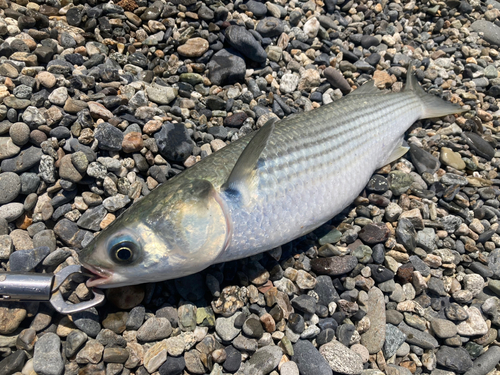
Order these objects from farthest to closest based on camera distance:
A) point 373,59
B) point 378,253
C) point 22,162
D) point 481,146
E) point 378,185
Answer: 1. point 373,59
2. point 481,146
3. point 378,185
4. point 378,253
5. point 22,162

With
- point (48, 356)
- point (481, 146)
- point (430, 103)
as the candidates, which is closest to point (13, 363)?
point (48, 356)

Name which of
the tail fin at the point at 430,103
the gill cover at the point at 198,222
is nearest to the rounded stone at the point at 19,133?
the gill cover at the point at 198,222

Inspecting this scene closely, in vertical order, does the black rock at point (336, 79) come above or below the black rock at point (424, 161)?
above

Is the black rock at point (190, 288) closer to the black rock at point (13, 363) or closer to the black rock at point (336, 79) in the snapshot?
the black rock at point (13, 363)

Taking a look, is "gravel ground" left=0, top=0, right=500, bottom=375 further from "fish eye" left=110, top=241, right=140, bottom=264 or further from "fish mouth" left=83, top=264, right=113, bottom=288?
"fish eye" left=110, top=241, right=140, bottom=264

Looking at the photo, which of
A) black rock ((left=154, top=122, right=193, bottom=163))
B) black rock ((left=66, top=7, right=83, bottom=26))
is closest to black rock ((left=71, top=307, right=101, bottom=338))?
black rock ((left=154, top=122, right=193, bottom=163))

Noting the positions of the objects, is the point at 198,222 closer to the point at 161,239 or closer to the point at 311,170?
the point at 161,239
